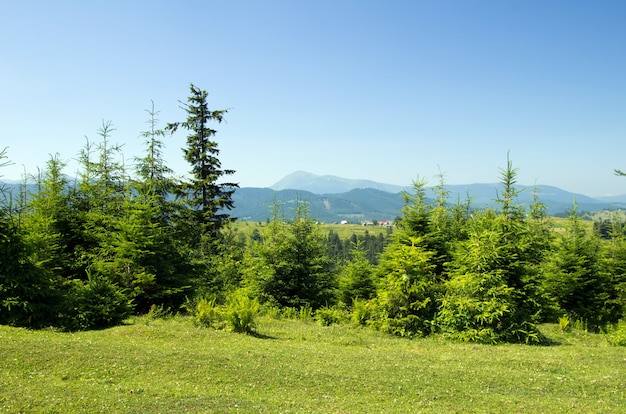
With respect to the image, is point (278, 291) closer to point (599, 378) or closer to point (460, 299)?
point (460, 299)

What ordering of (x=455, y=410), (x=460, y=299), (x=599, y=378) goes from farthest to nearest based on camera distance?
(x=460, y=299) < (x=599, y=378) < (x=455, y=410)

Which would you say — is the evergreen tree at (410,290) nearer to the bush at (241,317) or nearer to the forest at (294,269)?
the forest at (294,269)

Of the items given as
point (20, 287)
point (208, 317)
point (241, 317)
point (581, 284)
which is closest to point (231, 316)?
point (241, 317)

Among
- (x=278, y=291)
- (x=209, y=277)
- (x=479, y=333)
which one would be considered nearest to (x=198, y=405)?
(x=479, y=333)

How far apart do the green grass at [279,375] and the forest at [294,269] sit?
1703mm

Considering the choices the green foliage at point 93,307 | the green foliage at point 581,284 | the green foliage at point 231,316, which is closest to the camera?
the green foliage at point 93,307

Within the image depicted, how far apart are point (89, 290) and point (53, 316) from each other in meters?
1.63

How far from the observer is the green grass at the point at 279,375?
8.98 m

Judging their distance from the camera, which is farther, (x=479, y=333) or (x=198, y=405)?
(x=479, y=333)

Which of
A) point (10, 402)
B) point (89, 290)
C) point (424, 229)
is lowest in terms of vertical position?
point (10, 402)

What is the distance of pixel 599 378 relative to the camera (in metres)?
11.3

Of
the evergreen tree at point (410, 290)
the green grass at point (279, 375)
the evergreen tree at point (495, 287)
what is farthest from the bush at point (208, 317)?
the evergreen tree at point (495, 287)

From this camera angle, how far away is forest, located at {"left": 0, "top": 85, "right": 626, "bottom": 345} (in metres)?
15.8

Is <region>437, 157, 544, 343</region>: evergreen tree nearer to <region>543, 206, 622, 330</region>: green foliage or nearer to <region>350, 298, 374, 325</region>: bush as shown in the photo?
<region>350, 298, 374, 325</region>: bush
